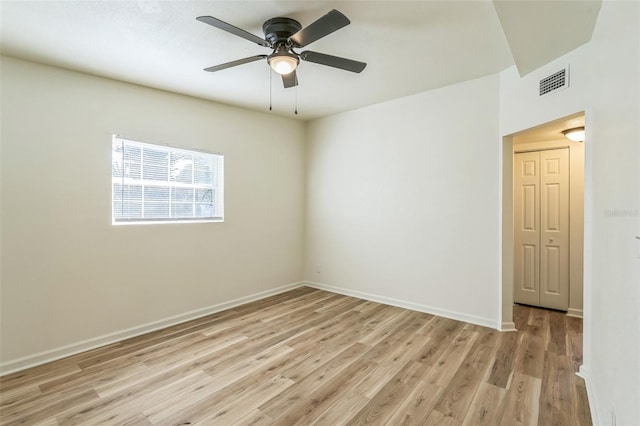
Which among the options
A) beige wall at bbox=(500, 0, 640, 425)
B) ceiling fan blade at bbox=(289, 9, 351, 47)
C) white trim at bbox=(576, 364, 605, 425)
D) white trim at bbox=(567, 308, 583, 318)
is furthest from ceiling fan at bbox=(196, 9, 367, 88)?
white trim at bbox=(567, 308, 583, 318)

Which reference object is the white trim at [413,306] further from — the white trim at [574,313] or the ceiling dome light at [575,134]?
the ceiling dome light at [575,134]

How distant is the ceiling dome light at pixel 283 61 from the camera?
6.94 feet

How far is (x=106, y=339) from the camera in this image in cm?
294

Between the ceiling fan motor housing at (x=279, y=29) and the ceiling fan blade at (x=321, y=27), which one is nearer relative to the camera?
the ceiling fan blade at (x=321, y=27)

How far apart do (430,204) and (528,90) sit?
1.48m

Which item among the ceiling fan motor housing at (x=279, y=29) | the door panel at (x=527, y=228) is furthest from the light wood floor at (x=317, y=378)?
the ceiling fan motor housing at (x=279, y=29)

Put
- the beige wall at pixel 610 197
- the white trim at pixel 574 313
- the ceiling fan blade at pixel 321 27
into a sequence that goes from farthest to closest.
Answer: the white trim at pixel 574 313 → the ceiling fan blade at pixel 321 27 → the beige wall at pixel 610 197

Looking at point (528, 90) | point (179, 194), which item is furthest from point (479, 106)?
point (179, 194)

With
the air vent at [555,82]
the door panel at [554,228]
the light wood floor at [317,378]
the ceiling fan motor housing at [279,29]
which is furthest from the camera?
the door panel at [554,228]

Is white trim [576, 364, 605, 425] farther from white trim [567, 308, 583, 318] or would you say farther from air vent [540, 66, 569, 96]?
air vent [540, 66, 569, 96]

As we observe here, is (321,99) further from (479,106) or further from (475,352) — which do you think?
(475,352)

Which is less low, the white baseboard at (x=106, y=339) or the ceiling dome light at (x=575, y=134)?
the ceiling dome light at (x=575, y=134)

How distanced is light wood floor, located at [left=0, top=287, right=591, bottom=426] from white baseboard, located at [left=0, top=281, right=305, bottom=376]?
88mm

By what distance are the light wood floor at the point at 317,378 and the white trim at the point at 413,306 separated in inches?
4.3
